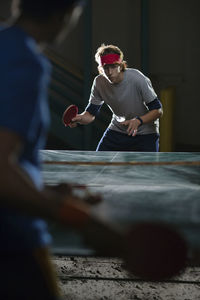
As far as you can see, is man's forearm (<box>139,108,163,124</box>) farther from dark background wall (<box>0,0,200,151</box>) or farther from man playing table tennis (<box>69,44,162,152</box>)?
dark background wall (<box>0,0,200,151</box>)

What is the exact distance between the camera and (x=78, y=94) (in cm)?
777

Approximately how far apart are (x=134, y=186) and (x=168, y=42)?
5.67 meters

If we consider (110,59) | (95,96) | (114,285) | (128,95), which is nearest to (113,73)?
(110,59)

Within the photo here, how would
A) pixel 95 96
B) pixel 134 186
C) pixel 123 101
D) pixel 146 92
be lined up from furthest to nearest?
pixel 95 96, pixel 123 101, pixel 146 92, pixel 134 186

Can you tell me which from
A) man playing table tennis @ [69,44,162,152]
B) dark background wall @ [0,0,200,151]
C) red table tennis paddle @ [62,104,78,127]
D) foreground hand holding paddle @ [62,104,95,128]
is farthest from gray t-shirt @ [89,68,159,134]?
dark background wall @ [0,0,200,151]

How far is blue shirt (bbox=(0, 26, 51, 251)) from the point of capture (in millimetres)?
1041

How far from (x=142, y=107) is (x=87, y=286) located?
1332 mm

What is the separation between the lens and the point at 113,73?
11.7ft

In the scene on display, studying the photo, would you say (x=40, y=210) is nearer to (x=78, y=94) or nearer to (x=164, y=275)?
(x=164, y=275)

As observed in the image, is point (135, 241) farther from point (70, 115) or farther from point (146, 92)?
point (146, 92)

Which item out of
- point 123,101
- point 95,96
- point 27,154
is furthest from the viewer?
point 95,96

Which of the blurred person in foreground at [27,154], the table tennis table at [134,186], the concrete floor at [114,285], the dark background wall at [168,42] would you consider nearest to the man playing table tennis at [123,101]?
the table tennis table at [134,186]

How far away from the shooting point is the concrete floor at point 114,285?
295cm

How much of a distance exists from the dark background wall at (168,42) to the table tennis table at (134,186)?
453 centimetres
